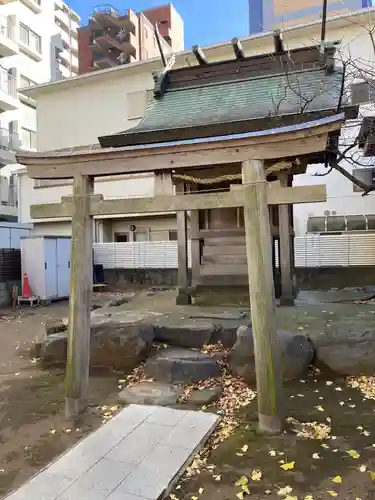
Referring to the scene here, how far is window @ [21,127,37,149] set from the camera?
29406mm

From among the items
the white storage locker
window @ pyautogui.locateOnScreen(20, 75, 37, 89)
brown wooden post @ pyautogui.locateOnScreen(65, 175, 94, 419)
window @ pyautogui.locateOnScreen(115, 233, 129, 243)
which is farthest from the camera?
window @ pyautogui.locateOnScreen(20, 75, 37, 89)

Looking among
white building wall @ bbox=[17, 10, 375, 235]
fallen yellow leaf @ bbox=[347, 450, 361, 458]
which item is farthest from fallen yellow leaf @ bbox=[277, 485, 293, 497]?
white building wall @ bbox=[17, 10, 375, 235]

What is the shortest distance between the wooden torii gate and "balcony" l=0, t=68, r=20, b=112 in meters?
25.0

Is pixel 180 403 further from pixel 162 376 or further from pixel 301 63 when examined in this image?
pixel 301 63

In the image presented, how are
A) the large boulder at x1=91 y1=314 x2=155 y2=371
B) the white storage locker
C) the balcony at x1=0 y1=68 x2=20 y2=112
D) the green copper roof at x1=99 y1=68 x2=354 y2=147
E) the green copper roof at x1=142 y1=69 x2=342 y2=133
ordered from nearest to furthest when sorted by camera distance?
the large boulder at x1=91 y1=314 x2=155 y2=371 → the green copper roof at x1=99 y1=68 x2=354 y2=147 → the green copper roof at x1=142 y1=69 x2=342 y2=133 → the white storage locker → the balcony at x1=0 y1=68 x2=20 y2=112

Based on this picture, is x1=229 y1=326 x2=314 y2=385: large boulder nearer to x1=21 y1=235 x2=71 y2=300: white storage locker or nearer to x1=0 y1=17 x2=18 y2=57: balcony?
x1=21 y1=235 x2=71 y2=300: white storage locker

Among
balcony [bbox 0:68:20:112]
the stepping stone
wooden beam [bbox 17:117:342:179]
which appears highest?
balcony [bbox 0:68:20:112]

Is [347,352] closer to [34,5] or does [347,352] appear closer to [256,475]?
[256,475]

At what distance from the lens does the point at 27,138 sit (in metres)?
30.2

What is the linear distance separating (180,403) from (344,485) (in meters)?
Answer: 2.32

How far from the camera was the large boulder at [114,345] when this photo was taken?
650 centimetres

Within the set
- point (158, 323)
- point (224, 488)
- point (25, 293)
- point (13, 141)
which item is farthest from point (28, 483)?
point (13, 141)

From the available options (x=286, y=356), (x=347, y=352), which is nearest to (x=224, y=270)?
(x=286, y=356)

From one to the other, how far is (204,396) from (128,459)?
5.61 feet
